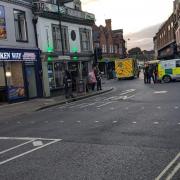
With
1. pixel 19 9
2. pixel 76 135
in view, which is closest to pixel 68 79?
pixel 19 9

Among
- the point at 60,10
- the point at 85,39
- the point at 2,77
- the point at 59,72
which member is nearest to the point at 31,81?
the point at 2,77

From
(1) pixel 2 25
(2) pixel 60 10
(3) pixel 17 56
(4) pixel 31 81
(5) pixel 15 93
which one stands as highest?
(2) pixel 60 10

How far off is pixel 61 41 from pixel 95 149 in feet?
69.9

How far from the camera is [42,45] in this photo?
26750mm

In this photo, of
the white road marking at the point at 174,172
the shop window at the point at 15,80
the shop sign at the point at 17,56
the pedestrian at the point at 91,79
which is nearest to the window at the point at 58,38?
the pedestrian at the point at 91,79

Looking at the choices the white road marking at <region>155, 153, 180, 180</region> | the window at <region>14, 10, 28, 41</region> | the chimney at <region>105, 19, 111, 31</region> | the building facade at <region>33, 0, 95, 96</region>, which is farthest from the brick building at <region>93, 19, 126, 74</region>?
the white road marking at <region>155, 153, 180, 180</region>

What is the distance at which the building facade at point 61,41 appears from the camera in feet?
88.4

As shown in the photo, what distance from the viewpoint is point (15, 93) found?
23.9 m

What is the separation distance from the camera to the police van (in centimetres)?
3509

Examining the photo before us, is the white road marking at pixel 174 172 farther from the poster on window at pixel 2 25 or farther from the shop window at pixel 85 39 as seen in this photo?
the shop window at pixel 85 39

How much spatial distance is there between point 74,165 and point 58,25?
2302cm

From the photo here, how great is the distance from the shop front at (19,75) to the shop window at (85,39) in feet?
25.3

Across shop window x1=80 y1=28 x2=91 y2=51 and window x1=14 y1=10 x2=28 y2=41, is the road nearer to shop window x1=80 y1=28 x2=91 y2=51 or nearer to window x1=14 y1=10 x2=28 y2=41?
window x1=14 y1=10 x2=28 y2=41

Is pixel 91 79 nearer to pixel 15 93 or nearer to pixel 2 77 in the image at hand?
pixel 15 93
